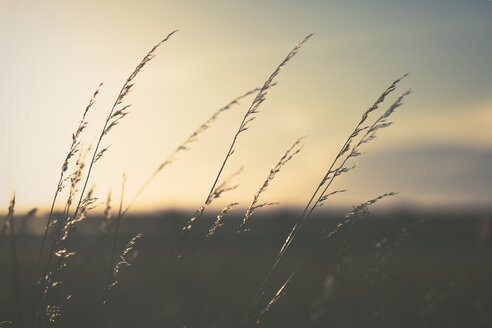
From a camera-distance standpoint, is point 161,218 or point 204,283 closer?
point 204,283

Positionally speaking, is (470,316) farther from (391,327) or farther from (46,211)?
(46,211)

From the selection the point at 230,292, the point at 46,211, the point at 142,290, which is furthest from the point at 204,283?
the point at 46,211

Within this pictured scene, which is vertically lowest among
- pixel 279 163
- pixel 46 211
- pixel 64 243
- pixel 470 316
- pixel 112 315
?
pixel 470 316

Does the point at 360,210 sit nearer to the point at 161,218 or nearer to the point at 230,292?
the point at 230,292

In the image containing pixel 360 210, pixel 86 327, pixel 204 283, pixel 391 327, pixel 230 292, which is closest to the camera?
pixel 360 210

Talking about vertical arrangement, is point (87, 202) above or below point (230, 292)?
above

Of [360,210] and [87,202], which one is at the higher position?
[87,202]

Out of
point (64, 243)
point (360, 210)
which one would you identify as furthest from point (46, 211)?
point (360, 210)

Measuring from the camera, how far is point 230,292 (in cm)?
787

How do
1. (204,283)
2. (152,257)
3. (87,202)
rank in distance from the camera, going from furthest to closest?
(152,257), (204,283), (87,202)

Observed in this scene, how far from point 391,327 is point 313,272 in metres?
5.76

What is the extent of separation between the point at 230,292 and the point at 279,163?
20.9 feet

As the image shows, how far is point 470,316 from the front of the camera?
605 cm

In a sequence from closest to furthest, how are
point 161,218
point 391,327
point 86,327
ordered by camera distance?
point 86,327 < point 391,327 < point 161,218
